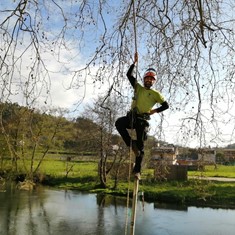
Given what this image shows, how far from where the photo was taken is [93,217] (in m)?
12.3

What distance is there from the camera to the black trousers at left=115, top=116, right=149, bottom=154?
9.45 feet

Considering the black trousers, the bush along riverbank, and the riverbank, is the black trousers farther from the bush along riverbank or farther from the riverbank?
the bush along riverbank

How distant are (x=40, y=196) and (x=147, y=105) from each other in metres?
13.9

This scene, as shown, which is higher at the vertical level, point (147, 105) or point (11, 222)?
point (147, 105)

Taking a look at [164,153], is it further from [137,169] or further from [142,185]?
[142,185]

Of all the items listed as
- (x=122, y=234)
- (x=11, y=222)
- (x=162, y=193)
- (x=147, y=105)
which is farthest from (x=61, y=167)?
(x=147, y=105)

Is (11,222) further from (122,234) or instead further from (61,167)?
(61,167)

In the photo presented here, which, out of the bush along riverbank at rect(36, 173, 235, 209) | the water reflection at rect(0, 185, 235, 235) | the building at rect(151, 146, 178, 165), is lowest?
the water reflection at rect(0, 185, 235, 235)

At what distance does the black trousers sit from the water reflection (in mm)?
6506

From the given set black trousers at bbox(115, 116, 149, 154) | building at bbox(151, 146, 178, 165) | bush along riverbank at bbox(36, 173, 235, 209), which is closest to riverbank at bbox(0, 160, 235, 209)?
bush along riverbank at bbox(36, 173, 235, 209)

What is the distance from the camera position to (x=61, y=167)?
23.8 meters

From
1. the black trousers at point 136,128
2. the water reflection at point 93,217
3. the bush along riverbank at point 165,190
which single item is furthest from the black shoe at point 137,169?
the bush along riverbank at point 165,190

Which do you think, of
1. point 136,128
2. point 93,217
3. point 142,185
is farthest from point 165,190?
point 136,128

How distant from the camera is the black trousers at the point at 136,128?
288 centimetres
